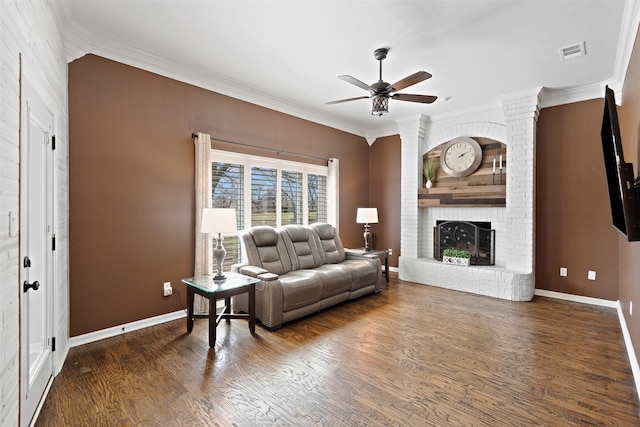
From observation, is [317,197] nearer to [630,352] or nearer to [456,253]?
[456,253]

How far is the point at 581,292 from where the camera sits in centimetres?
439

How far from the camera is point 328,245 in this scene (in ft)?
16.3

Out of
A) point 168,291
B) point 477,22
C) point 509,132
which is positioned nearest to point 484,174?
point 509,132

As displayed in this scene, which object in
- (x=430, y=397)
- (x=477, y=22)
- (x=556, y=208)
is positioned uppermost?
(x=477, y=22)

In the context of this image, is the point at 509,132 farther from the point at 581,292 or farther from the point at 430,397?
the point at 430,397

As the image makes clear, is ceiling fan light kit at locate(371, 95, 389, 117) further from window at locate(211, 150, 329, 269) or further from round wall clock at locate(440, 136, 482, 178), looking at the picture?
round wall clock at locate(440, 136, 482, 178)

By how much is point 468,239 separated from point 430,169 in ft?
4.55

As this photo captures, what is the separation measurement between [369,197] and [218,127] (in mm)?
3612

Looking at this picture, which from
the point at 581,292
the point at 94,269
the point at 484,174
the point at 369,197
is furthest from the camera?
the point at 369,197

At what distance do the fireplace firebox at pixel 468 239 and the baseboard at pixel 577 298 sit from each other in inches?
30.0

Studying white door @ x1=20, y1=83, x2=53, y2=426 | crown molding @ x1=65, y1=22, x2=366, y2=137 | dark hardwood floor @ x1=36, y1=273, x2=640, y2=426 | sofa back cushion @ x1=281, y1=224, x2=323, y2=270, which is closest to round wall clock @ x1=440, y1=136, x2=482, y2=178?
crown molding @ x1=65, y1=22, x2=366, y2=137

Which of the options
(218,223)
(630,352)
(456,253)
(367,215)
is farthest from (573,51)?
(218,223)

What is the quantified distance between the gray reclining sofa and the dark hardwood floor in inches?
10.4

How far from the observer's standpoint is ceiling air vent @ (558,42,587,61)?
3202 millimetres
